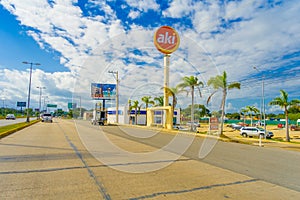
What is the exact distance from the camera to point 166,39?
1287 inches

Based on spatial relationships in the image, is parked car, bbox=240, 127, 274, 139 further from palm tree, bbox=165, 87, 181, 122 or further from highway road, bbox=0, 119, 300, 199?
highway road, bbox=0, 119, 300, 199

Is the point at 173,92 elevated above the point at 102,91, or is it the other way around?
the point at 102,91

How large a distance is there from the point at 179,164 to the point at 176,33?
2893 cm

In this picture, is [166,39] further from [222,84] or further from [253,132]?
[253,132]

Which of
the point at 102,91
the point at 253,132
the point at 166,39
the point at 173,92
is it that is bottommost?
the point at 253,132

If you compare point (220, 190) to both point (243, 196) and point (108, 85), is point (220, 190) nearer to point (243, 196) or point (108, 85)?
point (243, 196)

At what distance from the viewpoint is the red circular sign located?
31833mm

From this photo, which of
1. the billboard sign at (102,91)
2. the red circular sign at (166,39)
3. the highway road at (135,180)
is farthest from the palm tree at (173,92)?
the billboard sign at (102,91)

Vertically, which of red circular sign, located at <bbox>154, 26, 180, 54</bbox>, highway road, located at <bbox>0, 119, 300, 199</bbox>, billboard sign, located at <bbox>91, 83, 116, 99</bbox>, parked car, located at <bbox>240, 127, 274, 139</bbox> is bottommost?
parked car, located at <bbox>240, 127, 274, 139</bbox>

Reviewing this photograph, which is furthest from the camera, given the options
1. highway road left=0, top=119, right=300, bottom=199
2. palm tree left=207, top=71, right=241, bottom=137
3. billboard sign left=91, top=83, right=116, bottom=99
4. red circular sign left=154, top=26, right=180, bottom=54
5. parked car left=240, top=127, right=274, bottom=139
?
billboard sign left=91, top=83, right=116, bottom=99

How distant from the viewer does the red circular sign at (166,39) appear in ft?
104

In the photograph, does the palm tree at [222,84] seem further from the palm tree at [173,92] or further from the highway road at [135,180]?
the highway road at [135,180]

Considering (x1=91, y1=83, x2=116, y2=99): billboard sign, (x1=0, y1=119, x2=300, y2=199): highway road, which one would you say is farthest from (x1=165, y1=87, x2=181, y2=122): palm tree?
(x1=91, y1=83, x2=116, y2=99): billboard sign

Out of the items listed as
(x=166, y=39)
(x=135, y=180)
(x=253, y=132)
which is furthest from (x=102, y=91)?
(x=135, y=180)
